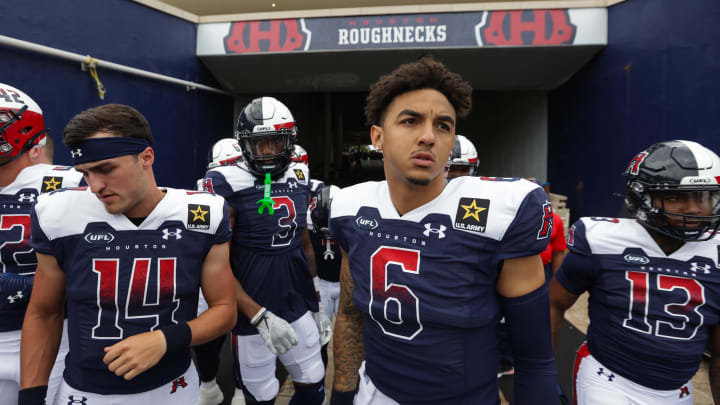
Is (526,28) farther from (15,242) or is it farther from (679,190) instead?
(15,242)

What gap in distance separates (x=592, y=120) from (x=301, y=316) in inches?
303

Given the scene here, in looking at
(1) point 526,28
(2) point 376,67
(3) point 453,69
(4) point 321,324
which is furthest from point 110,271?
(1) point 526,28

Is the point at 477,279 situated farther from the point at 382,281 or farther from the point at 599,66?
the point at 599,66

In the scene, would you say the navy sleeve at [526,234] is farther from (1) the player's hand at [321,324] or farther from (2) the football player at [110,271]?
(1) the player's hand at [321,324]

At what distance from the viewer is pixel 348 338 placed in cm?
176

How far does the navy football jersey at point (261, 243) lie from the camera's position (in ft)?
9.31

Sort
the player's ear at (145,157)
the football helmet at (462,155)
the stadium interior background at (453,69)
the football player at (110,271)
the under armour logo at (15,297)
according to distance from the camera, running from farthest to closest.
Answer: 1. the stadium interior background at (453,69)
2. the football helmet at (462,155)
3. the under armour logo at (15,297)
4. the player's ear at (145,157)
5. the football player at (110,271)

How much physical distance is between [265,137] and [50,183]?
136 cm

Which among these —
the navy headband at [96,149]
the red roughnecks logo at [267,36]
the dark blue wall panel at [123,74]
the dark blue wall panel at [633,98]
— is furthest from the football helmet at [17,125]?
the dark blue wall panel at [633,98]

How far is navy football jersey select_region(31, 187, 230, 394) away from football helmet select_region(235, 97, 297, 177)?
1.22 meters

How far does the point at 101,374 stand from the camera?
1627 millimetres

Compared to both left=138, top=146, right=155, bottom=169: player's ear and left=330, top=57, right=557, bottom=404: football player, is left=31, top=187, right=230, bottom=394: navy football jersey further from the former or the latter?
left=330, top=57, right=557, bottom=404: football player

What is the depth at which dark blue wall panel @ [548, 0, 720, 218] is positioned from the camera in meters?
5.43

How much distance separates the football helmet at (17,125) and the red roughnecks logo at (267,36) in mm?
6261
